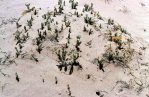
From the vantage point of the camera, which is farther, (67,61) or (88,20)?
(88,20)

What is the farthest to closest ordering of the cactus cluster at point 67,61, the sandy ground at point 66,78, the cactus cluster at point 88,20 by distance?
1. the cactus cluster at point 88,20
2. the cactus cluster at point 67,61
3. the sandy ground at point 66,78

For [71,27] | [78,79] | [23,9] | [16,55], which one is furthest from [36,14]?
[78,79]

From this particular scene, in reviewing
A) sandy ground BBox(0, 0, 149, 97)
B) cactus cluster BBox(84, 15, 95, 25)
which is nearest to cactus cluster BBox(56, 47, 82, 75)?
sandy ground BBox(0, 0, 149, 97)

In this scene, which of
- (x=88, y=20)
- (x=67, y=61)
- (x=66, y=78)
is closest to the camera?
(x=66, y=78)

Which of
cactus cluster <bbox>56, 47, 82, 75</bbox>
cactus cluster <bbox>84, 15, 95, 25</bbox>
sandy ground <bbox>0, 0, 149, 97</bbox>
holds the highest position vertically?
cactus cluster <bbox>84, 15, 95, 25</bbox>

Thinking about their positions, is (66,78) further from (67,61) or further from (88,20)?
(88,20)

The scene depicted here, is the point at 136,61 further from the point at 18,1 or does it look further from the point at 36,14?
the point at 18,1

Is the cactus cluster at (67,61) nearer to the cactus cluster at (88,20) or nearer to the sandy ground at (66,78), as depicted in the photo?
the sandy ground at (66,78)

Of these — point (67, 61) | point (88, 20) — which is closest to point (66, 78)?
point (67, 61)

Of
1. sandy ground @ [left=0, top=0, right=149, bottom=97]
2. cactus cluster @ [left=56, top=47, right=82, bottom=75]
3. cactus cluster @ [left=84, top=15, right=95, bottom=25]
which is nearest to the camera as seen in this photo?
sandy ground @ [left=0, top=0, right=149, bottom=97]

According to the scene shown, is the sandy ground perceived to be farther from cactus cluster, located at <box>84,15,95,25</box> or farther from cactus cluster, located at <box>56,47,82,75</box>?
cactus cluster, located at <box>84,15,95,25</box>

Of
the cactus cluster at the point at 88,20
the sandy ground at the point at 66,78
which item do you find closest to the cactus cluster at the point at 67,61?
the sandy ground at the point at 66,78

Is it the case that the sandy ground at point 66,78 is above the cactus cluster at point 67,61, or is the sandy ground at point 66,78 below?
below

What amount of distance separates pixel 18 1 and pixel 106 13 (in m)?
2.52
